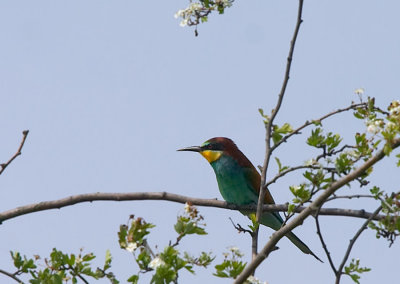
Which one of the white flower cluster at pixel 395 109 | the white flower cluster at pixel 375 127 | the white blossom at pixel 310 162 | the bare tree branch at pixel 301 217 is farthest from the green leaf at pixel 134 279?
the white flower cluster at pixel 395 109

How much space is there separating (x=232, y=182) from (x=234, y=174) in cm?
22

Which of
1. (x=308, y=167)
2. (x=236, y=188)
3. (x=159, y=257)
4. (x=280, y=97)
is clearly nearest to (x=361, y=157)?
(x=308, y=167)

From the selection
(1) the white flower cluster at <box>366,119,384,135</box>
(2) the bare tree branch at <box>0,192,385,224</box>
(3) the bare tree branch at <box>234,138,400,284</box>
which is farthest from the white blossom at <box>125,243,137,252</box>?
(1) the white flower cluster at <box>366,119,384,135</box>

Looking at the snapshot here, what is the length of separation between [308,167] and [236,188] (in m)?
3.88

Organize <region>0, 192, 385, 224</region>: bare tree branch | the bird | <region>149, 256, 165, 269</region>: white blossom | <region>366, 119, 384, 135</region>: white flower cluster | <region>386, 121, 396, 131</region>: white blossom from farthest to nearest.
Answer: the bird → <region>0, 192, 385, 224</region>: bare tree branch → <region>149, 256, 165, 269</region>: white blossom → <region>366, 119, 384, 135</region>: white flower cluster → <region>386, 121, 396, 131</region>: white blossom

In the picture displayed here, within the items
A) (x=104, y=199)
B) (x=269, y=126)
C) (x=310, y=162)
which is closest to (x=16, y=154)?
(x=104, y=199)

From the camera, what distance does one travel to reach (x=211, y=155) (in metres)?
8.06

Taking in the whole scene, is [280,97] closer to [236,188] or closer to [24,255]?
[24,255]

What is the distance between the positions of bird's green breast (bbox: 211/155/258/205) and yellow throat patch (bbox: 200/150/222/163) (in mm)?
33

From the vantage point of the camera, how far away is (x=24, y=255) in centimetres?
391

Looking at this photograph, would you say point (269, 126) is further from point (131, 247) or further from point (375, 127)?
point (131, 247)

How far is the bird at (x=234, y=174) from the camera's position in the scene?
755 cm

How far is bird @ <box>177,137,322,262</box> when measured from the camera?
755 centimetres

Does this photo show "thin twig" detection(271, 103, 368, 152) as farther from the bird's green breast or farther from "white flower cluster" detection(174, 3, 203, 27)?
the bird's green breast
